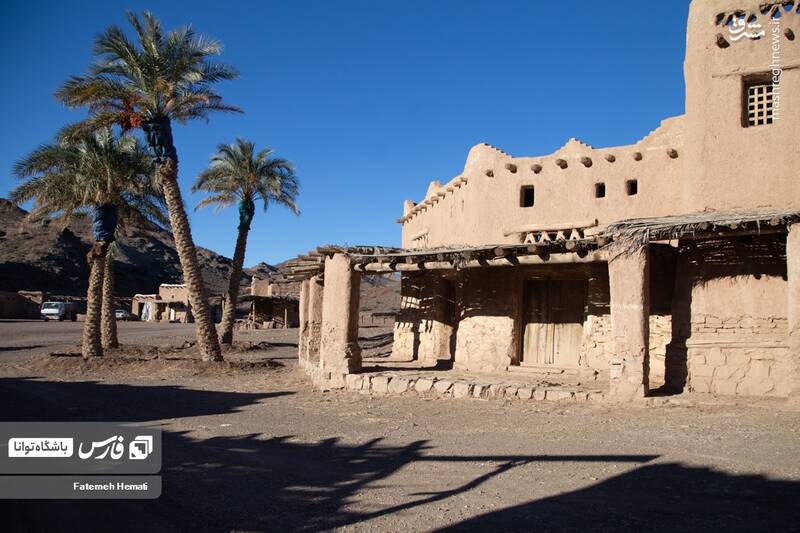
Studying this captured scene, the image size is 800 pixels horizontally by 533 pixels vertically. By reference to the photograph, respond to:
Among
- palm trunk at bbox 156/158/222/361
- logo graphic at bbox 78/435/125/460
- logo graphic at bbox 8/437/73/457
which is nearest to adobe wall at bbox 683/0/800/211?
logo graphic at bbox 78/435/125/460

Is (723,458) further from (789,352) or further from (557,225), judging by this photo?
(557,225)

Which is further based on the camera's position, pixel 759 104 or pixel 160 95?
pixel 160 95

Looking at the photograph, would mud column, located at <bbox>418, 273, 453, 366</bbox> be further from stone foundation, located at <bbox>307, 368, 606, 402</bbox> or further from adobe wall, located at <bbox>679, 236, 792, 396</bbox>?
adobe wall, located at <bbox>679, 236, 792, 396</bbox>

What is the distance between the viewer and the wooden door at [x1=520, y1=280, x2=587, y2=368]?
15016 millimetres

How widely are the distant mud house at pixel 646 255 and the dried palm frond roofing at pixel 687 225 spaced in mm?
29

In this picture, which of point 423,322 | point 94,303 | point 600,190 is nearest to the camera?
point 600,190

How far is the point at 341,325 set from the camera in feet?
48.0

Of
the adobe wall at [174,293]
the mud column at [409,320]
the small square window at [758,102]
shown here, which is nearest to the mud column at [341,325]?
the mud column at [409,320]

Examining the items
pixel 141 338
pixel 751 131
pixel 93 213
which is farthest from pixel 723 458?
pixel 141 338

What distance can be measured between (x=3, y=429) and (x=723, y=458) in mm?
9663

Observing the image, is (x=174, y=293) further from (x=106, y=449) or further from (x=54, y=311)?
(x=106, y=449)

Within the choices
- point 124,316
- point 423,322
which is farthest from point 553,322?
point 124,316

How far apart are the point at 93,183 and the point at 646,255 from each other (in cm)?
1649

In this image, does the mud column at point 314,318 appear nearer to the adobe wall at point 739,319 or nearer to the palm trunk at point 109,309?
the palm trunk at point 109,309
